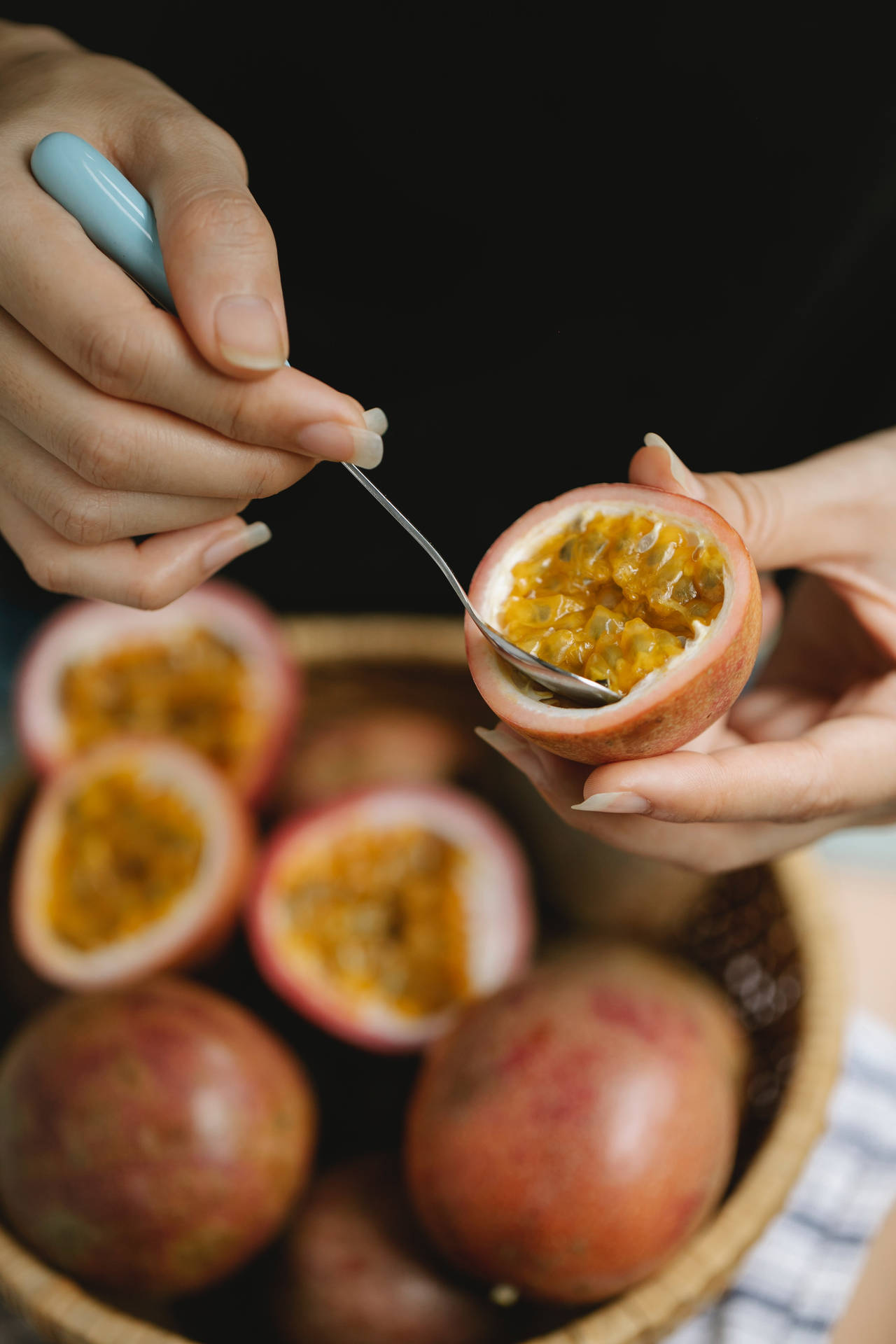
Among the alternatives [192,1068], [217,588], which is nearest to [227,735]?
[217,588]

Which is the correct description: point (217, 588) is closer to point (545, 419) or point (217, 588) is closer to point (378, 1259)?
point (545, 419)

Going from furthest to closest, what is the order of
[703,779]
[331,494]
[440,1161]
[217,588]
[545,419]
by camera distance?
[217,588], [331,494], [545,419], [440,1161], [703,779]

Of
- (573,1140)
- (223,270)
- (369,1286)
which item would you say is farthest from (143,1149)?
(223,270)

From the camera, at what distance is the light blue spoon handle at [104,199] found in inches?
20.8

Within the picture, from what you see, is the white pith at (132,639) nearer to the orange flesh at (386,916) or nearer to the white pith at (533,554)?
the orange flesh at (386,916)

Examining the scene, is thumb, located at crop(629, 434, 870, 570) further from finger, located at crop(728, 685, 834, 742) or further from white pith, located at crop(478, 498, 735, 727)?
finger, located at crop(728, 685, 834, 742)

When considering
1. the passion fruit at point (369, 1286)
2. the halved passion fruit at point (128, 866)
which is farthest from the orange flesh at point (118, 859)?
A: the passion fruit at point (369, 1286)

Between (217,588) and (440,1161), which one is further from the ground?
(217,588)

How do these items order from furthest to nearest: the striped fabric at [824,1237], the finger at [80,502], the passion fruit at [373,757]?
the passion fruit at [373,757] → the striped fabric at [824,1237] → the finger at [80,502]

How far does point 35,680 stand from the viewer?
3.87 feet

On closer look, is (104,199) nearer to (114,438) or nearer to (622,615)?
(114,438)

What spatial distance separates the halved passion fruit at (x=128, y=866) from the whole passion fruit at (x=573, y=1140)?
12.1 inches

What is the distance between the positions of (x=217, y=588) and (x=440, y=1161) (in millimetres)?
723

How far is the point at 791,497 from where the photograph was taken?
2.11 feet
